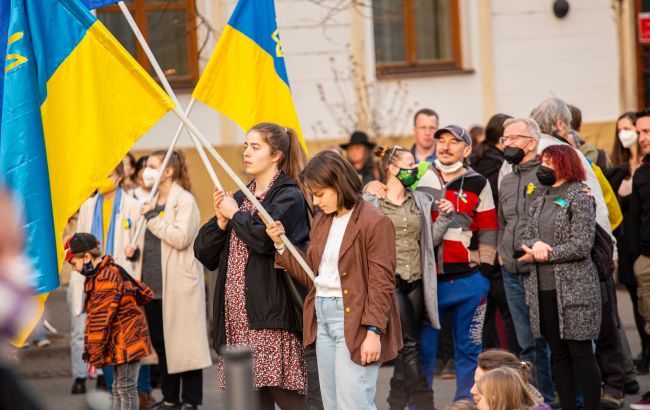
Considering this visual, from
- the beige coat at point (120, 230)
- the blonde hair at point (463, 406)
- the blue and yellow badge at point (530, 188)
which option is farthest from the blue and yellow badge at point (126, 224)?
the blonde hair at point (463, 406)

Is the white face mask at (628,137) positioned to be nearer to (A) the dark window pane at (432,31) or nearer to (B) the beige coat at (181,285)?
(B) the beige coat at (181,285)

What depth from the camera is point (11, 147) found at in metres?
6.61

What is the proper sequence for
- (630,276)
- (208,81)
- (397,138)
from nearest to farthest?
(208,81) → (630,276) → (397,138)

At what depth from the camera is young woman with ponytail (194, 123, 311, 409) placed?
640 cm

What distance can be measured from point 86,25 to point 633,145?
4805 mm

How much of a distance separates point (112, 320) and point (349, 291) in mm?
2213

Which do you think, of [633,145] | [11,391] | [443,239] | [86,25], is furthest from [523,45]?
[11,391]

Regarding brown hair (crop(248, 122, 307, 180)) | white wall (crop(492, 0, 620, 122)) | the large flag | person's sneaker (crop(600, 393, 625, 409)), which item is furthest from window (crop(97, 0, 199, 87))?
brown hair (crop(248, 122, 307, 180))

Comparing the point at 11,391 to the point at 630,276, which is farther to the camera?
the point at 630,276

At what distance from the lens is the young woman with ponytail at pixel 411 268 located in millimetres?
7699

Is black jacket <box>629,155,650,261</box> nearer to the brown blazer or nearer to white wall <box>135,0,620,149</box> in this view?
the brown blazer

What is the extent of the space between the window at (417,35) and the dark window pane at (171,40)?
8.05 feet

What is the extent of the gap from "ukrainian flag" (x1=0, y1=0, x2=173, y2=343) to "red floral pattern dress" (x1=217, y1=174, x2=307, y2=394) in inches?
37.9

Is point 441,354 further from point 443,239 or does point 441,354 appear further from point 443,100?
point 443,100
